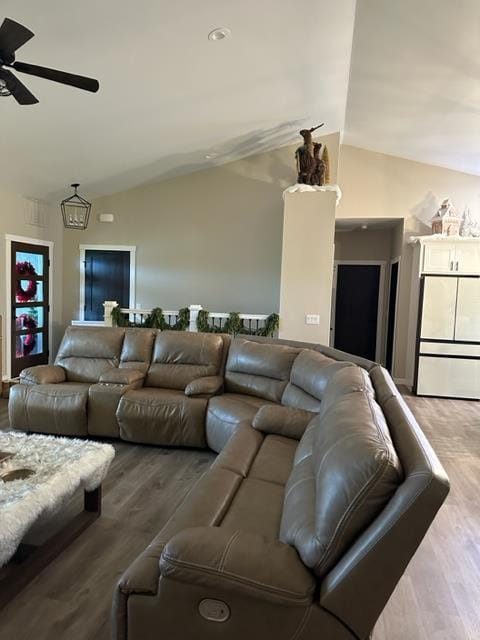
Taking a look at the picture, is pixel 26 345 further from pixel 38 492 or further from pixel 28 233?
pixel 38 492

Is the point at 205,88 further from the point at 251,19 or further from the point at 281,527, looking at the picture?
the point at 281,527

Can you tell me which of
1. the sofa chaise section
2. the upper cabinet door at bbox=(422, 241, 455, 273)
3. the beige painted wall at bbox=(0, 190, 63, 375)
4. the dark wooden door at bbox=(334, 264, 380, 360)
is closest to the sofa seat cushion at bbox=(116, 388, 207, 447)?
the sofa chaise section

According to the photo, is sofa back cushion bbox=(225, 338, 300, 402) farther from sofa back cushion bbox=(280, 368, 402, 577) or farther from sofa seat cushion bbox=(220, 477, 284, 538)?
sofa back cushion bbox=(280, 368, 402, 577)

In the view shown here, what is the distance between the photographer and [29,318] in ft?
21.4

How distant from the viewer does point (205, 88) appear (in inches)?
177

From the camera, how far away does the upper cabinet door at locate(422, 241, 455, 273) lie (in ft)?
19.7

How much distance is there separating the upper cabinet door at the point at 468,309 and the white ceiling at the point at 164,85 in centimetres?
291

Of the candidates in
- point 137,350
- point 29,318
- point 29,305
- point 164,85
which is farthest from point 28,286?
point 164,85

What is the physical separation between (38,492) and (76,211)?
5.66 metres

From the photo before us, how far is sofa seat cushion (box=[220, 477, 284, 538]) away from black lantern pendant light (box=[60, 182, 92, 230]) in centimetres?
560

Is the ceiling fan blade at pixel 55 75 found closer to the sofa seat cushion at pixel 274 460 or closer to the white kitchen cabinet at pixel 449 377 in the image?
the sofa seat cushion at pixel 274 460

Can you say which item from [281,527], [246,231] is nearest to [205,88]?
[246,231]

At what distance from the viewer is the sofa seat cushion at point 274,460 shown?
2291mm

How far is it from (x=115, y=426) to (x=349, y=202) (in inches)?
190
